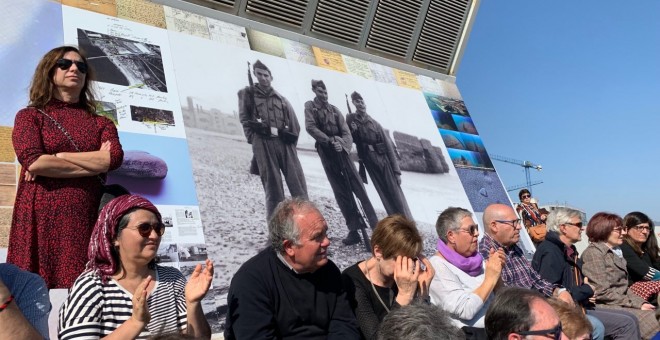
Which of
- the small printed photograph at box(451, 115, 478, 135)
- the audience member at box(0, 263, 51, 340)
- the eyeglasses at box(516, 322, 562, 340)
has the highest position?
the small printed photograph at box(451, 115, 478, 135)

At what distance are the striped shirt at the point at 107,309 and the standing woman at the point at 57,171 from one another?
1.77 feet

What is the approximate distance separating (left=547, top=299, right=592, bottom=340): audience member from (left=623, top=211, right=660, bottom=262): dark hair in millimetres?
3539

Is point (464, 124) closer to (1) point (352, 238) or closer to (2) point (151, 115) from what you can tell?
(1) point (352, 238)

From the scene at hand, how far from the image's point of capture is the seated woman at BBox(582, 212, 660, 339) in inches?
199

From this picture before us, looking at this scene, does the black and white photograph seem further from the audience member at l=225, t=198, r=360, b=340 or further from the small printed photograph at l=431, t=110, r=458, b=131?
the audience member at l=225, t=198, r=360, b=340

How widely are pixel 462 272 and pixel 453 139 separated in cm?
353

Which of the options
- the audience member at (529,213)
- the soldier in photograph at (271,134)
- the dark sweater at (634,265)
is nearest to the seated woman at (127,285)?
the soldier in photograph at (271,134)

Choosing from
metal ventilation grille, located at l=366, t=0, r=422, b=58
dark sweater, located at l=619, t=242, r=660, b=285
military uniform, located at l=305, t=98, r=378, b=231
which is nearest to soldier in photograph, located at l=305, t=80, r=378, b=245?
military uniform, located at l=305, t=98, r=378, b=231

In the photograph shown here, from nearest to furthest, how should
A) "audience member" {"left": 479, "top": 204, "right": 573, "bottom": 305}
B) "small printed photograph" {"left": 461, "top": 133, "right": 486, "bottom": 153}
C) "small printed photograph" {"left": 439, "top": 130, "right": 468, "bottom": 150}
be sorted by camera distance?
"audience member" {"left": 479, "top": 204, "right": 573, "bottom": 305}, "small printed photograph" {"left": 439, "top": 130, "right": 468, "bottom": 150}, "small printed photograph" {"left": 461, "top": 133, "right": 486, "bottom": 153}

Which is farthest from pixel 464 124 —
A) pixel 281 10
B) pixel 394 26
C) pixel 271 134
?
pixel 271 134

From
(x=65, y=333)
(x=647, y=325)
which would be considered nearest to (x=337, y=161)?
(x=647, y=325)

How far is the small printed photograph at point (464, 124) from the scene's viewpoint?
288 inches

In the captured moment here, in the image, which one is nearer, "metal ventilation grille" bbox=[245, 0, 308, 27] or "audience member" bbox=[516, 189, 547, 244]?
"metal ventilation grille" bbox=[245, 0, 308, 27]

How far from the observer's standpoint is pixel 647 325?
4852 mm
